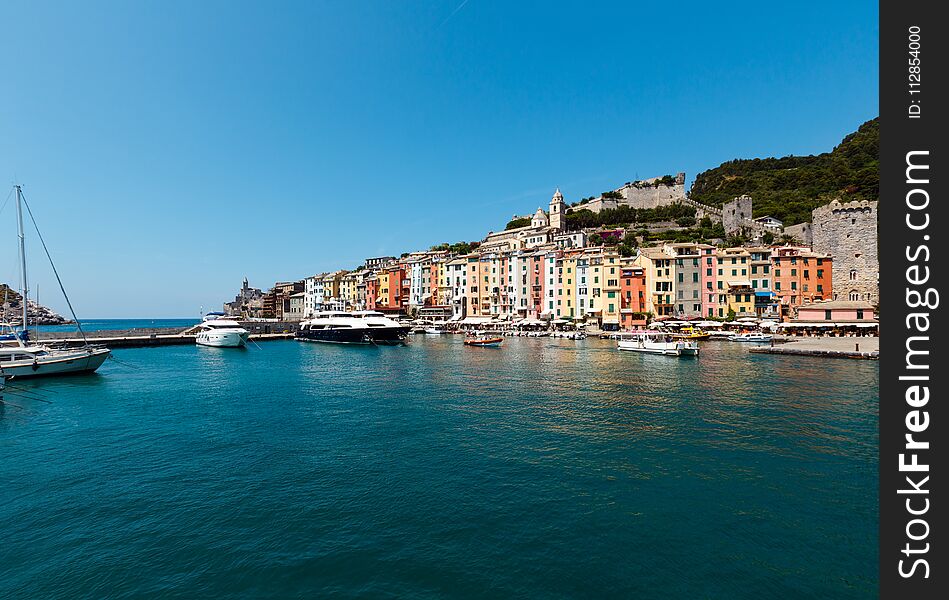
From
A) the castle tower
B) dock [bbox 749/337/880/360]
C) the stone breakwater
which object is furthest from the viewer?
the castle tower

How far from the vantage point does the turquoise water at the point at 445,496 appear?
27.4 feet

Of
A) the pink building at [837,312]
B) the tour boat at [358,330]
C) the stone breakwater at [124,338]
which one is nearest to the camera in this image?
the pink building at [837,312]

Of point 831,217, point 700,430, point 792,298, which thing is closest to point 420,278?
point 792,298

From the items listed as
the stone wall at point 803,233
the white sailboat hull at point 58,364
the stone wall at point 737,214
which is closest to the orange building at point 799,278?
the stone wall at point 803,233

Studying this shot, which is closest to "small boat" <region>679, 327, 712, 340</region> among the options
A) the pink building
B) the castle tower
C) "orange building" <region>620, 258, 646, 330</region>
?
"orange building" <region>620, 258, 646, 330</region>

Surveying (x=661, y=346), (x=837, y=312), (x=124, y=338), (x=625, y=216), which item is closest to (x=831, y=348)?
(x=661, y=346)

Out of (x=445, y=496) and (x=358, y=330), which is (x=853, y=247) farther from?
(x=445, y=496)

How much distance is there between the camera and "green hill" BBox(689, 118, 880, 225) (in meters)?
93.6

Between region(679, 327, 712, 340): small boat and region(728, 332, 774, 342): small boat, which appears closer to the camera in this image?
region(728, 332, 774, 342): small boat

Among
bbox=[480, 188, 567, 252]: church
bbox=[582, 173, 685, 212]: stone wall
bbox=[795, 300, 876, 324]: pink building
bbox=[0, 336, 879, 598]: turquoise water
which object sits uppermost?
bbox=[582, 173, 685, 212]: stone wall

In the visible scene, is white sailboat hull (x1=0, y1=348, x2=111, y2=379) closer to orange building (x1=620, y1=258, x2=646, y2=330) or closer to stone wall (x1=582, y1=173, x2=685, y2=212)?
orange building (x1=620, y1=258, x2=646, y2=330)

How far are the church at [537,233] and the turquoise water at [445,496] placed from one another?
267 ft

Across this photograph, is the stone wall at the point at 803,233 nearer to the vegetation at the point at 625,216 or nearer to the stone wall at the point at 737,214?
the stone wall at the point at 737,214

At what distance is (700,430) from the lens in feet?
57.8
